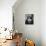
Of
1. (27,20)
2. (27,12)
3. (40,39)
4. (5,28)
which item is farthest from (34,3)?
(5,28)

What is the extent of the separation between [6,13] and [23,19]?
4.56 ft

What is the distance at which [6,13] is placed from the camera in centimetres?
400

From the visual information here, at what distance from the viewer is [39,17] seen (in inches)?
205

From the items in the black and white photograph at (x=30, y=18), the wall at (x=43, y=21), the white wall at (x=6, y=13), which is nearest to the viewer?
the white wall at (x=6, y=13)

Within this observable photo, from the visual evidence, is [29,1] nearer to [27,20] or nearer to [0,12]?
[27,20]

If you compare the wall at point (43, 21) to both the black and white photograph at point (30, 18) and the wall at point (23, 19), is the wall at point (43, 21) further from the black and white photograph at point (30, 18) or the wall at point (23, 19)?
the black and white photograph at point (30, 18)

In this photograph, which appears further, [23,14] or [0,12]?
[23,14]

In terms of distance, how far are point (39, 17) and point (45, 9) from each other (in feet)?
2.33

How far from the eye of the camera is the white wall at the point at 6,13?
396cm

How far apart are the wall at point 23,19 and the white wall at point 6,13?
1.20 m

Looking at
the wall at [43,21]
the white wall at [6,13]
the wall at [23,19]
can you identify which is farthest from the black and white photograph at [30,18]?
the white wall at [6,13]

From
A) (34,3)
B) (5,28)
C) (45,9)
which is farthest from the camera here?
(34,3)

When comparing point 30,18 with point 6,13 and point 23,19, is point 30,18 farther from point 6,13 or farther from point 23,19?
point 6,13

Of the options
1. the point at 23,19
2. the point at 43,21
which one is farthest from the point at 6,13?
the point at 43,21
